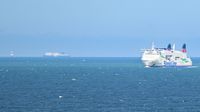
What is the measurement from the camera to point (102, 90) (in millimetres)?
98750

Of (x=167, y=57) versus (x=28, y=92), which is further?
(x=167, y=57)

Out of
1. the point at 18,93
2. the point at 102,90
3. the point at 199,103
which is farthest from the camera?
the point at 102,90

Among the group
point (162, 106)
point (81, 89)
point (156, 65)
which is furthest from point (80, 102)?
point (156, 65)

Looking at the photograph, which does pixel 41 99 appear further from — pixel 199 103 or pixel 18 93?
pixel 199 103

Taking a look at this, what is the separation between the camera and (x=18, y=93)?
91750 mm

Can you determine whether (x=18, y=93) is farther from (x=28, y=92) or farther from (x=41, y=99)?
(x=41, y=99)

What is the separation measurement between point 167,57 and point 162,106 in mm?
124248

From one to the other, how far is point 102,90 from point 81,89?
428 centimetres

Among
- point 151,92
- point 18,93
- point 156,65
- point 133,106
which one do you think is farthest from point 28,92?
point 156,65

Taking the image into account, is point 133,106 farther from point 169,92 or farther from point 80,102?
point 169,92

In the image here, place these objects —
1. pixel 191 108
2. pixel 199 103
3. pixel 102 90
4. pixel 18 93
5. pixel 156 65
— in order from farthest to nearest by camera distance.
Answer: pixel 156 65
pixel 102 90
pixel 18 93
pixel 199 103
pixel 191 108

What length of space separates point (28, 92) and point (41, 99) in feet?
43.4

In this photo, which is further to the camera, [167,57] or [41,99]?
[167,57]

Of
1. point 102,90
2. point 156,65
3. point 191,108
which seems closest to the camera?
point 191,108
